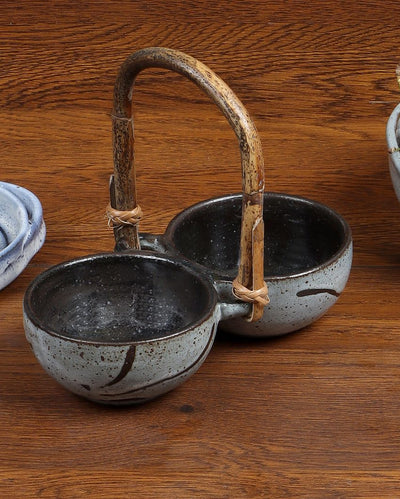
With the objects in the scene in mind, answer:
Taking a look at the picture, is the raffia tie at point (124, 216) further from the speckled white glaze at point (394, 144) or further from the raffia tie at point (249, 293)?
the speckled white glaze at point (394, 144)

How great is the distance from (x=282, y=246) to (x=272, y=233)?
0.8 inches

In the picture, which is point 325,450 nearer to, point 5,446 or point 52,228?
point 5,446

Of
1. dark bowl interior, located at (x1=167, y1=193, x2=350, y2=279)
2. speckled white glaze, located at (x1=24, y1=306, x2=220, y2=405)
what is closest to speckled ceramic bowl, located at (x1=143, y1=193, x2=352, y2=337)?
dark bowl interior, located at (x1=167, y1=193, x2=350, y2=279)

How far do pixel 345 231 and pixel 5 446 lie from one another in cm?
45

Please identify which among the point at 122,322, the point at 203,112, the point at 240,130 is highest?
the point at 240,130

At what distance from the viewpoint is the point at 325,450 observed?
91 centimetres

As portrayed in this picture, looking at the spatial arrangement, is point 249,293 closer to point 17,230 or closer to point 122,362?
point 122,362

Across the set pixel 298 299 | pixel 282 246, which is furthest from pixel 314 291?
pixel 282 246

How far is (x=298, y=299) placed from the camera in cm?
103

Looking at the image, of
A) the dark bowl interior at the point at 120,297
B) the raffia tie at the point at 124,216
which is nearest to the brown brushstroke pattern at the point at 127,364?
the dark bowl interior at the point at 120,297

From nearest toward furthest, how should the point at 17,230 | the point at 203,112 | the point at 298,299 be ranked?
the point at 298,299 < the point at 17,230 < the point at 203,112

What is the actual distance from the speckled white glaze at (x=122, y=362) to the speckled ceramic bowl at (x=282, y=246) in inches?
5.1

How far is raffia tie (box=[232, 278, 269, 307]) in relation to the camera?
37.1 inches

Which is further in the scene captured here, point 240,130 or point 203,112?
point 203,112
